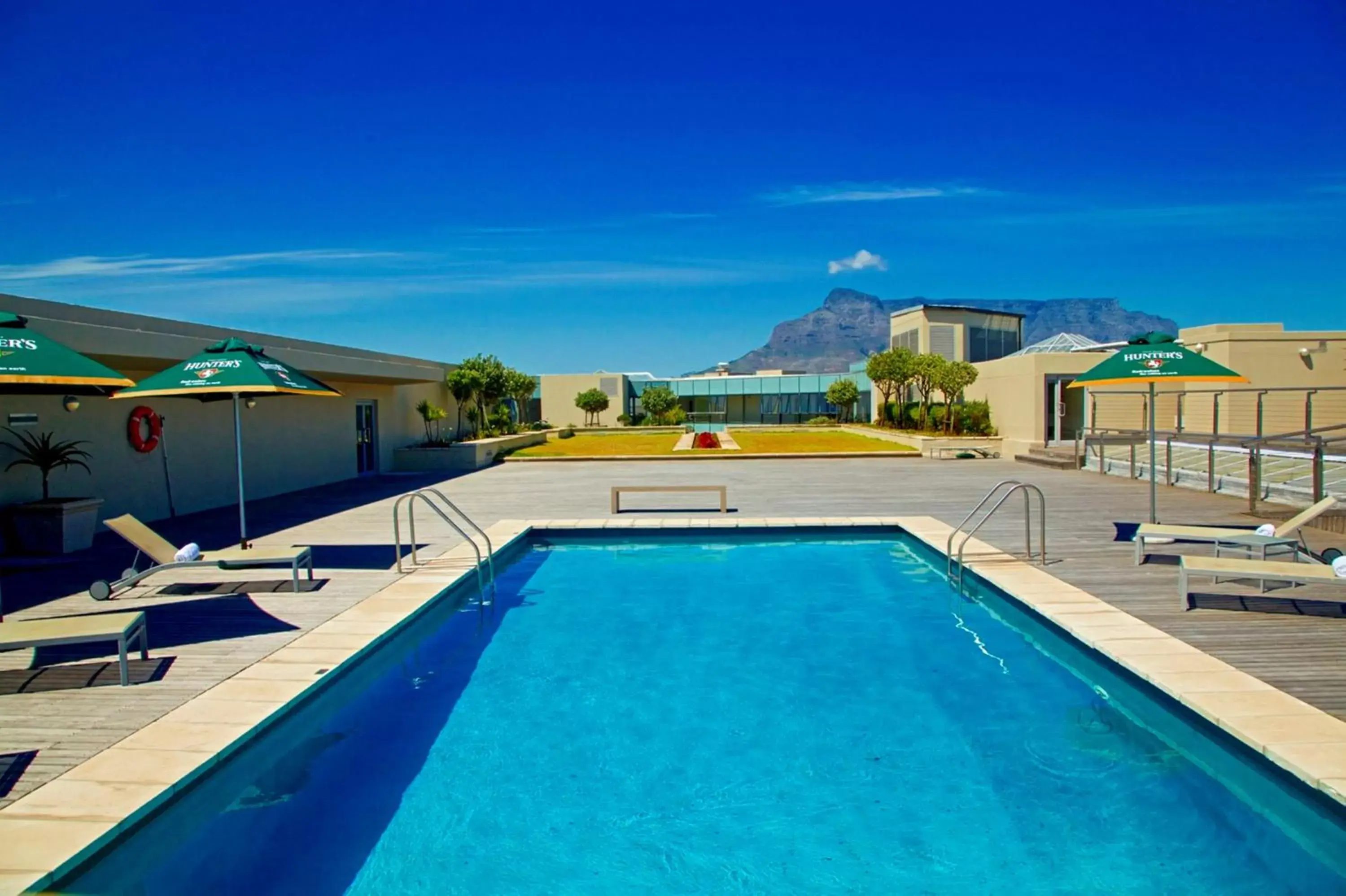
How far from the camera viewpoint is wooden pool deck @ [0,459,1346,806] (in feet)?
16.1

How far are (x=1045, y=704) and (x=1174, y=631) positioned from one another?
4.40ft

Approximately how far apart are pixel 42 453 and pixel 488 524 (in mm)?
5949

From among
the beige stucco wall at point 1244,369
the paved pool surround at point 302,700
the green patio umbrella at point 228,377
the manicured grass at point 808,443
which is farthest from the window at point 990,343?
the green patio umbrella at point 228,377

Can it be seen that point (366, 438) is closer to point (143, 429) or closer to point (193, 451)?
point (193, 451)

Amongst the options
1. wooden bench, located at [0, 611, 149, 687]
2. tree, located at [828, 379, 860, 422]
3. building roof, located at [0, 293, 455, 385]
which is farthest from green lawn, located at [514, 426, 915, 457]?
wooden bench, located at [0, 611, 149, 687]

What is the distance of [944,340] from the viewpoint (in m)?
41.6

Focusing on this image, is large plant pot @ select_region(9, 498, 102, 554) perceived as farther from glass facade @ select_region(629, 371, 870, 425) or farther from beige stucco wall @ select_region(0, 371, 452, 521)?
glass facade @ select_region(629, 371, 870, 425)

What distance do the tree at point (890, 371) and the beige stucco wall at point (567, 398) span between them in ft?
68.1

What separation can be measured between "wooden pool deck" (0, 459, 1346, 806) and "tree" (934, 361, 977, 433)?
11.5m

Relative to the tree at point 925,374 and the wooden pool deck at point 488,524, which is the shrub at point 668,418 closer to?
the tree at point 925,374

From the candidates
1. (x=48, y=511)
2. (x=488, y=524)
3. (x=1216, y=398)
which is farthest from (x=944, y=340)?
(x=48, y=511)

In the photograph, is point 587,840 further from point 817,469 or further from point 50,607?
point 817,469

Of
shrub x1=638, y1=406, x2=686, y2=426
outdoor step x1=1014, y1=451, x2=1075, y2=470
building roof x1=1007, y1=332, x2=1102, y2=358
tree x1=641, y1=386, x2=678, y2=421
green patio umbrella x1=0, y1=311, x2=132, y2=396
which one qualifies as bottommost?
outdoor step x1=1014, y1=451, x2=1075, y2=470

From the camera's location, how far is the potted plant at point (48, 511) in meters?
10.2
